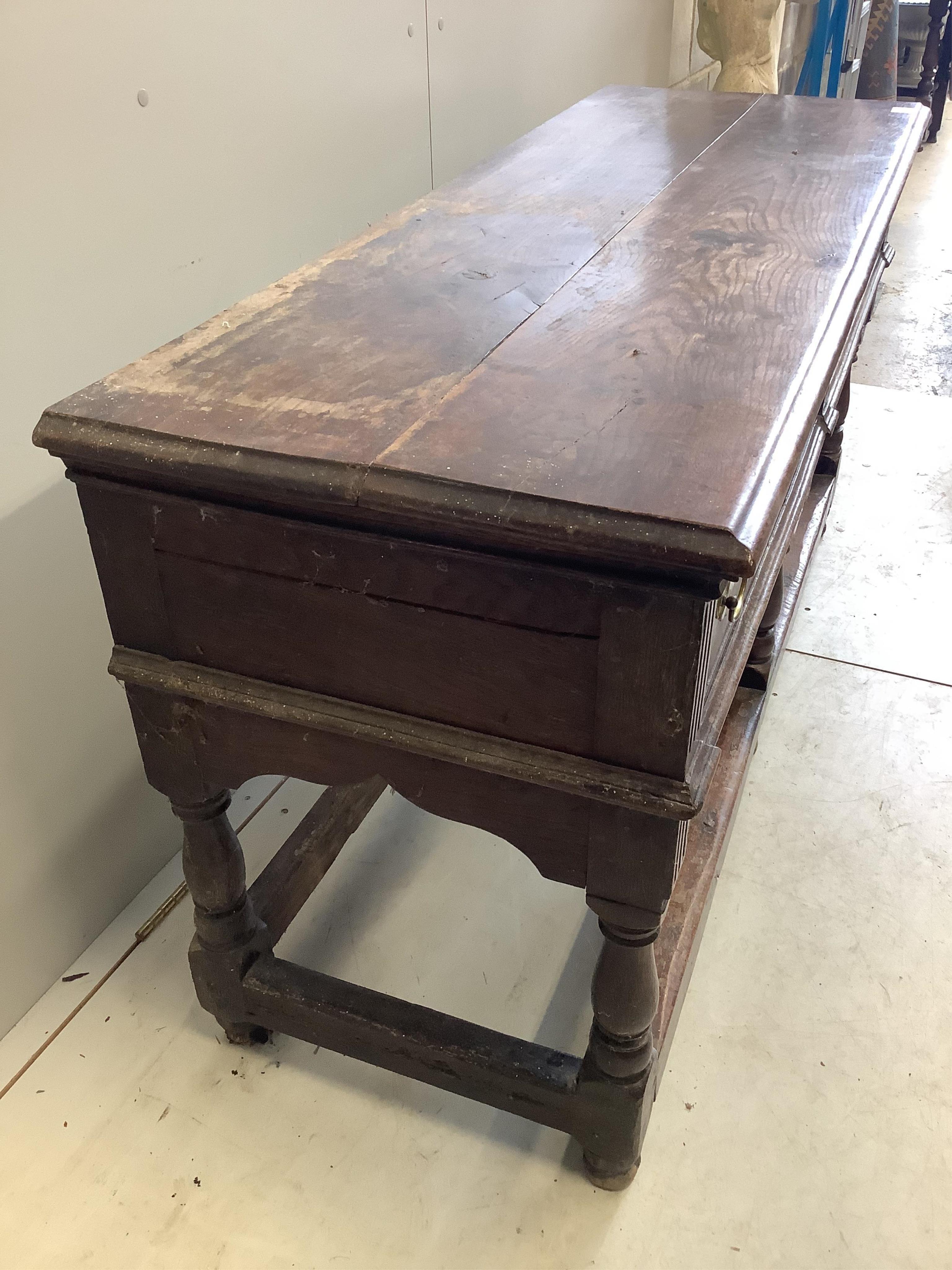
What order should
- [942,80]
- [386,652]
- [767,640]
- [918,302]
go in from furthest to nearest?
1. [942,80]
2. [918,302]
3. [767,640]
4. [386,652]

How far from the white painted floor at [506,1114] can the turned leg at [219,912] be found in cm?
12

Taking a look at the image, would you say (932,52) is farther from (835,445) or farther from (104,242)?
(104,242)

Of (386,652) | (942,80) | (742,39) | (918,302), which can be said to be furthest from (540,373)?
(942,80)

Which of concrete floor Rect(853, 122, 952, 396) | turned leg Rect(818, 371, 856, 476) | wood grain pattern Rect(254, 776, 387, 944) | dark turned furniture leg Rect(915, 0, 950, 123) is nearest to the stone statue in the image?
concrete floor Rect(853, 122, 952, 396)

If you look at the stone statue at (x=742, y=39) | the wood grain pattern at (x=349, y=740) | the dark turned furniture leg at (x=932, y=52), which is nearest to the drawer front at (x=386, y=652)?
the wood grain pattern at (x=349, y=740)

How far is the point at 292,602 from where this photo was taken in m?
0.95

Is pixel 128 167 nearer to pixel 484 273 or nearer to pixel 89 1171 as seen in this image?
pixel 484 273

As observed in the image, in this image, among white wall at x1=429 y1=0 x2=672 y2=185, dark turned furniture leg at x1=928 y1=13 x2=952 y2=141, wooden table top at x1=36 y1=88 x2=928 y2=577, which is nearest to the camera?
wooden table top at x1=36 y1=88 x2=928 y2=577

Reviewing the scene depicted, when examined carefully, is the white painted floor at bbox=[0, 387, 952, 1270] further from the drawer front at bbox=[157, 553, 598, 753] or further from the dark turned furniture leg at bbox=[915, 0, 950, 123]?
the dark turned furniture leg at bbox=[915, 0, 950, 123]

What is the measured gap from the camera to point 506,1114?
1.31 meters

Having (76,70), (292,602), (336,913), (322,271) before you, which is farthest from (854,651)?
(76,70)

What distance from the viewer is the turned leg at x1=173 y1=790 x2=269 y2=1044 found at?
3.93ft

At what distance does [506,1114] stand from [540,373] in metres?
0.89

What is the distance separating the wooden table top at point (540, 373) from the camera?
2.62 ft
